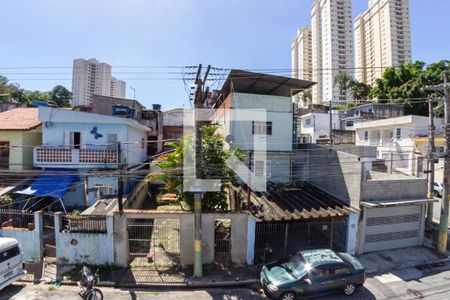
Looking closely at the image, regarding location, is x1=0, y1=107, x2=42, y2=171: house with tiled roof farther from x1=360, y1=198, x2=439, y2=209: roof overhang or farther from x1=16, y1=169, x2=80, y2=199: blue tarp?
x1=360, y1=198, x2=439, y2=209: roof overhang

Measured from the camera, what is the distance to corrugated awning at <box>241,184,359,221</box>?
1214cm

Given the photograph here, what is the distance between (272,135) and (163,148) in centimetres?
1547

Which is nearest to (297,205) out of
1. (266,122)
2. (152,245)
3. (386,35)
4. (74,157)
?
(266,122)

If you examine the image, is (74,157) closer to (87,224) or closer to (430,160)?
(87,224)

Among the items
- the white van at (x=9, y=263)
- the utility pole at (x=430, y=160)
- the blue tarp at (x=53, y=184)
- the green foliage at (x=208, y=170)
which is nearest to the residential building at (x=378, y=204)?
the utility pole at (x=430, y=160)

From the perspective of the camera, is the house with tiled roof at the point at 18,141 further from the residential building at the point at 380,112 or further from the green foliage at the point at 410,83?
the green foliage at the point at 410,83

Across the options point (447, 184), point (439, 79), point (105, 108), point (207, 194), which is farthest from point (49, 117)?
point (439, 79)

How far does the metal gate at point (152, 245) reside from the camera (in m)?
11.9

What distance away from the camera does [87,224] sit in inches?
454

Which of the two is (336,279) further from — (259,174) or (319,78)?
(319,78)

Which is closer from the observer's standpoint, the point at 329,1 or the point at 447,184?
the point at 447,184

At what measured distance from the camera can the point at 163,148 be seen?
1152 inches

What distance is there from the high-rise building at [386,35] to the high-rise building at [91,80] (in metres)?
69.9

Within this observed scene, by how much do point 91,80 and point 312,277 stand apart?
5379 cm
